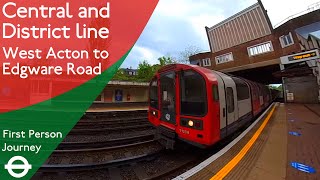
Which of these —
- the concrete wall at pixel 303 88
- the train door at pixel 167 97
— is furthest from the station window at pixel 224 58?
the train door at pixel 167 97

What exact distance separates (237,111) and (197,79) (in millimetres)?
2767

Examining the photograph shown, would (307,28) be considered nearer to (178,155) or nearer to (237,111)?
(237,111)

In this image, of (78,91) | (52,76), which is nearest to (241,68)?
(78,91)

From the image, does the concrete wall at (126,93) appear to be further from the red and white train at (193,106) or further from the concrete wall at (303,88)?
the red and white train at (193,106)

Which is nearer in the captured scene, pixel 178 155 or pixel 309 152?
pixel 309 152

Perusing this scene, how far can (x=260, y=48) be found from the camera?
31.4 m

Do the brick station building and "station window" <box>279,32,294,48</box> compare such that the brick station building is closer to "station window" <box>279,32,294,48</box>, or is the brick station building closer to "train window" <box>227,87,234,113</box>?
"station window" <box>279,32,294,48</box>

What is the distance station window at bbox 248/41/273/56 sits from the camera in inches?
1180

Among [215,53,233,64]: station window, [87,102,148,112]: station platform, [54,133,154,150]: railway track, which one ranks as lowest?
Result: [54,133,154,150]: railway track

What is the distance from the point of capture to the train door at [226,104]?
5.81 metres

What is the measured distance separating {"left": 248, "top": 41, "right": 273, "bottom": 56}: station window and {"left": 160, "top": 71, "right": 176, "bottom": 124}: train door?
92.4 feet

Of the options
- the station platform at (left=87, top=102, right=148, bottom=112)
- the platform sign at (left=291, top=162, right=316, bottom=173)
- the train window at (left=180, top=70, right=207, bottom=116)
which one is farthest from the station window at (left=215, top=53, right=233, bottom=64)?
the platform sign at (left=291, top=162, right=316, bottom=173)

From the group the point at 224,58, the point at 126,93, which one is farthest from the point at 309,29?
the point at 126,93

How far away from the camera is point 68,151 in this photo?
21.4ft
